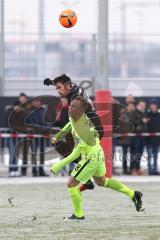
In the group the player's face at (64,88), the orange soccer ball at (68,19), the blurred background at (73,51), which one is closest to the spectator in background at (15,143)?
the blurred background at (73,51)

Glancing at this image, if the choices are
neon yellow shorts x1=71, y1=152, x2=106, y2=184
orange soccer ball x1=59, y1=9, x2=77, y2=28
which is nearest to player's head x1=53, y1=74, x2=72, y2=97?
neon yellow shorts x1=71, y1=152, x2=106, y2=184

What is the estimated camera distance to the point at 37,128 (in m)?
19.1

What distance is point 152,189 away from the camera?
16.0 metres

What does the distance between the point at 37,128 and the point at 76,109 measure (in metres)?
8.32

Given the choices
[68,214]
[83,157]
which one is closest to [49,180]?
A: [68,214]

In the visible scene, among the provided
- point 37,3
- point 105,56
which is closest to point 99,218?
point 105,56

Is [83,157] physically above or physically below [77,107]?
below

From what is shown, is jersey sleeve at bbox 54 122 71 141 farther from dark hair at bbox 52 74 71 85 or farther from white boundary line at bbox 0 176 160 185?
white boundary line at bbox 0 176 160 185

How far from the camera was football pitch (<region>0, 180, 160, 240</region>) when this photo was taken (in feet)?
31.4

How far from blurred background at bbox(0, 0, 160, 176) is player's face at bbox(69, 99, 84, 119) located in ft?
28.5

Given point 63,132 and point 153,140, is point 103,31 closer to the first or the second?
point 153,140

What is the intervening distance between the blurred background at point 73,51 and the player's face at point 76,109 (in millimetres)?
8681

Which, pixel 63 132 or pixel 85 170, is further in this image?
pixel 63 132

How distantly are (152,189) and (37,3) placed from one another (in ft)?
40.7
